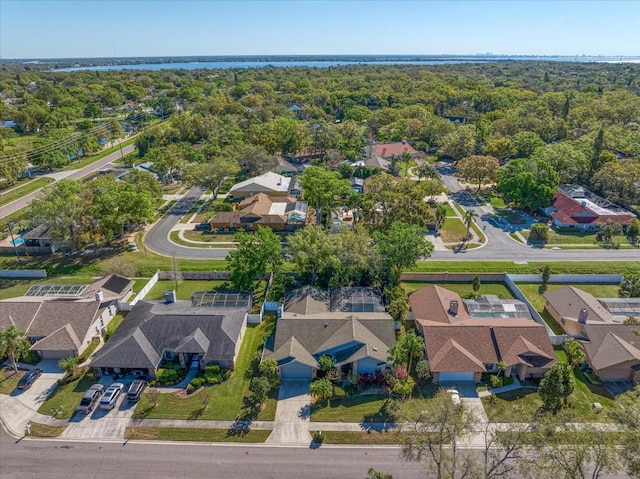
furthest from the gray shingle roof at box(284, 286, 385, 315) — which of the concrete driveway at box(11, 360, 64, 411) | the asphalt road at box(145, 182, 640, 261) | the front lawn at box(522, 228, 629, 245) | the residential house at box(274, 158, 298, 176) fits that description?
the residential house at box(274, 158, 298, 176)

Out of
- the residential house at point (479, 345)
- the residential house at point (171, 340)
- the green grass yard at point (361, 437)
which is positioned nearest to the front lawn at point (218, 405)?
the residential house at point (171, 340)

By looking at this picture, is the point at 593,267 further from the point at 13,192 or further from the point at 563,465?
the point at 13,192

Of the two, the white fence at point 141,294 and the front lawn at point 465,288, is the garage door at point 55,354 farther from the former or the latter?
the front lawn at point 465,288

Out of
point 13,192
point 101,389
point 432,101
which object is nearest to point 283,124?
point 13,192

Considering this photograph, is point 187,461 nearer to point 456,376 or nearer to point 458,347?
point 456,376

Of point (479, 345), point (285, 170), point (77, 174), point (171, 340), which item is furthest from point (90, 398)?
point (77, 174)
